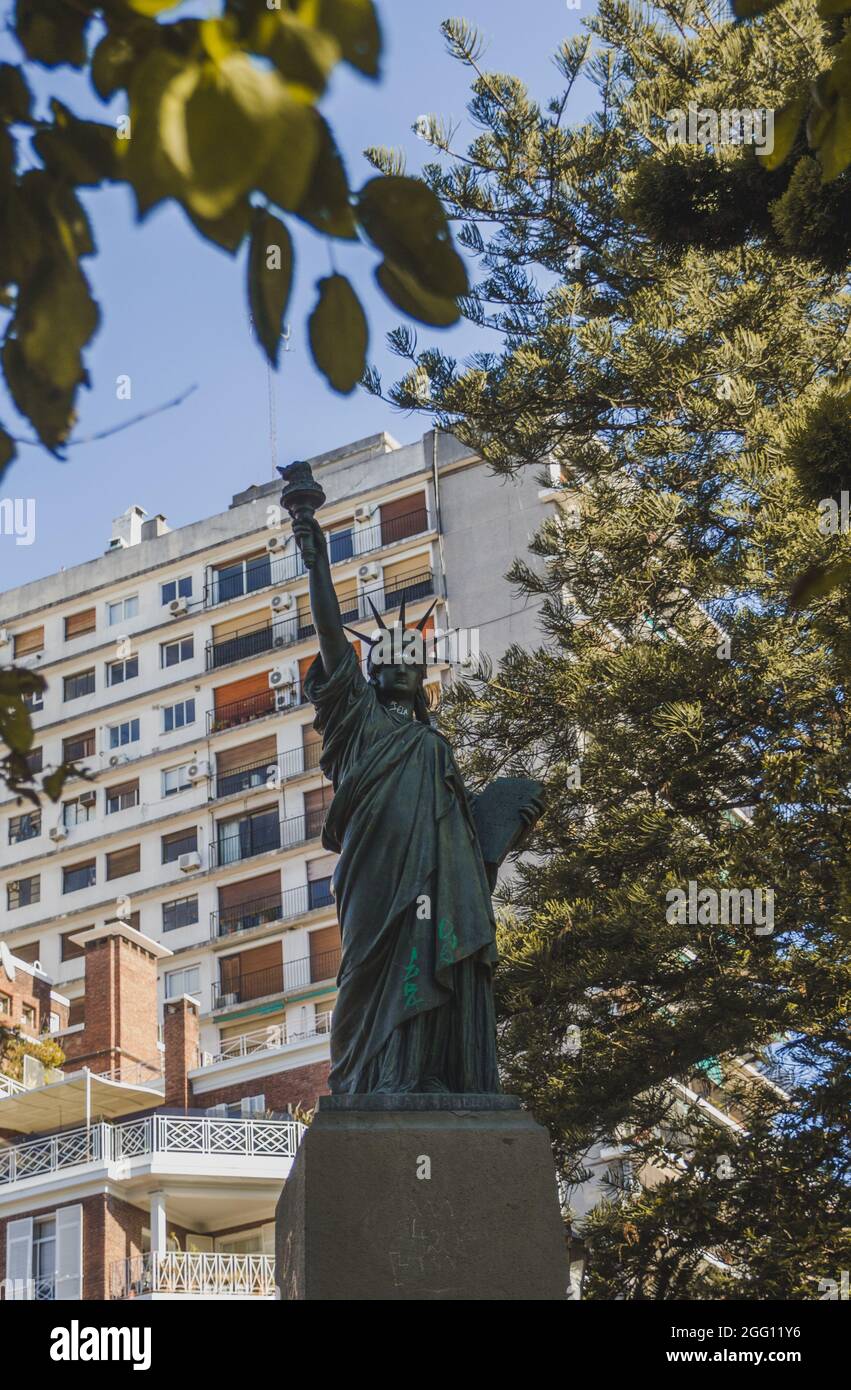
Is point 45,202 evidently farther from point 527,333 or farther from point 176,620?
point 176,620

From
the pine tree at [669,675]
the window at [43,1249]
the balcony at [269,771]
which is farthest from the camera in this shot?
the balcony at [269,771]

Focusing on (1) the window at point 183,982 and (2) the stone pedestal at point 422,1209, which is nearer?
(2) the stone pedestal at point 422,1209

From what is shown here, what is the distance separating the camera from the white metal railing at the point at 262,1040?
3819 centimetres

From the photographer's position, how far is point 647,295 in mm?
18188

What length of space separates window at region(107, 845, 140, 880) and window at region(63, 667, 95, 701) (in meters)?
4.98

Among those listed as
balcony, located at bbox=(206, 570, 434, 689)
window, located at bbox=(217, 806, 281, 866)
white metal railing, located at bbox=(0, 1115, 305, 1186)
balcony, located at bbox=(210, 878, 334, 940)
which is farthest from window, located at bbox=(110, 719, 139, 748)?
white metal railing, located at bbox=(0, 1115, 305, 1186)

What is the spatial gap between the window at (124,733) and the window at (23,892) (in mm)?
3863

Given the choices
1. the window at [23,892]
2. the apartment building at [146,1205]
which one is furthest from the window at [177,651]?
the apartment building at [146,1205]

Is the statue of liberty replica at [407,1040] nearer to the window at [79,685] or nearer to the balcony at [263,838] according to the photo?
the balcony at [263,838]

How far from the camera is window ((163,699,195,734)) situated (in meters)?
46.2

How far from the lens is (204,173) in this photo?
197 cm

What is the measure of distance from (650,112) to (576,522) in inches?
161

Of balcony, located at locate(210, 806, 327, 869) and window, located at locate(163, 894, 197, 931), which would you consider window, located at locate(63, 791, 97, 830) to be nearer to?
window, located at locate(163, 894, 197, 931)
